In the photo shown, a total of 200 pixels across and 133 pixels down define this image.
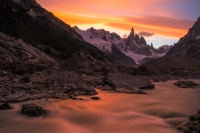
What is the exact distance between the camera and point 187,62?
74.7 meters

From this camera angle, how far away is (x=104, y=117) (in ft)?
37.0

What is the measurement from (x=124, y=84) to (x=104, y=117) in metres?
8.46

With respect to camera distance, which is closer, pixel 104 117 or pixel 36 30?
pixel 104 117

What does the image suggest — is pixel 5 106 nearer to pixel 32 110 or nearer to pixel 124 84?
pixel 32 110

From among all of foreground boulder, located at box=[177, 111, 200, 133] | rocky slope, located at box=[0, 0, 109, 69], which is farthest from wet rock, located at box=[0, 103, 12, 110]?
rocky slope, located at box=[0, 0, 109, 69]

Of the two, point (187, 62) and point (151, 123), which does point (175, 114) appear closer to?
point (151, 123)

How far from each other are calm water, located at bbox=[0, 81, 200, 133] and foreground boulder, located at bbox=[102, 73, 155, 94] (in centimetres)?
338

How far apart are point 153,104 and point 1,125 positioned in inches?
320

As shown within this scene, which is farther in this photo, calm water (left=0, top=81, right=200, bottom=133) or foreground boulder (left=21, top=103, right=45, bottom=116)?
foreground boulder (left=21, top=103, right=45, bottom=116)

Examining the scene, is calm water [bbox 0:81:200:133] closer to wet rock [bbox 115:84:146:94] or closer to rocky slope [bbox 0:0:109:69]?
wet rock [bbox 115:84:146:94]

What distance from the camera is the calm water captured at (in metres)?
9.58

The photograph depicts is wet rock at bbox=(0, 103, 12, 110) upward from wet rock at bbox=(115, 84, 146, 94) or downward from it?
downward

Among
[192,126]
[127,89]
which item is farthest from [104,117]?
[127,89]

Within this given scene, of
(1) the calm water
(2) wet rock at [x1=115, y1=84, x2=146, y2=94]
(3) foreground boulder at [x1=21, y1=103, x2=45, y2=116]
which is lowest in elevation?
(1) the calm water
